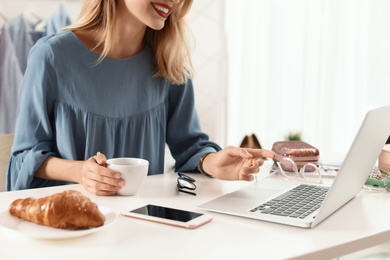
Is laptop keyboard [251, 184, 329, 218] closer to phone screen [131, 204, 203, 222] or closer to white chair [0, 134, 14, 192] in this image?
phone screen [131, 204, 203, 222]

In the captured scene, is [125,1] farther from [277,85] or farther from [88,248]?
[277,85]

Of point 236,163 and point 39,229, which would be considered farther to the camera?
point 236,163

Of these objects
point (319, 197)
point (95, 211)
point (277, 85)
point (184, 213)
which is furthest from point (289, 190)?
point (277, 85)

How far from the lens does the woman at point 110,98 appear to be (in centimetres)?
155

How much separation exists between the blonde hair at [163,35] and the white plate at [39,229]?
756 millimetres

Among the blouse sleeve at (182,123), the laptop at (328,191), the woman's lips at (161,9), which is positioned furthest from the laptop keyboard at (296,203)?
the woman's lips at (161,9)

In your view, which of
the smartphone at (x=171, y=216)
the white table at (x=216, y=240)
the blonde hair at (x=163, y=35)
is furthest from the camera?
the blonde hair at (x=163, y=35)

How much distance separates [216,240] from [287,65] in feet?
8.27

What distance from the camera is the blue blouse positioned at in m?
1.56

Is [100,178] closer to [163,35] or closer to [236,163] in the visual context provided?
[236,163]

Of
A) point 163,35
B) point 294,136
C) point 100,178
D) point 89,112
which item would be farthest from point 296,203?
point 294,136

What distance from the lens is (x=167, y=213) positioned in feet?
3.48

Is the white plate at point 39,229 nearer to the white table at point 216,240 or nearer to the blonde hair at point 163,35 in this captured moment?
the white table at point 216,240

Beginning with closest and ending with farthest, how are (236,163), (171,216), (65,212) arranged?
1. (65,212)
2. (171,216)
3. (236,163)
